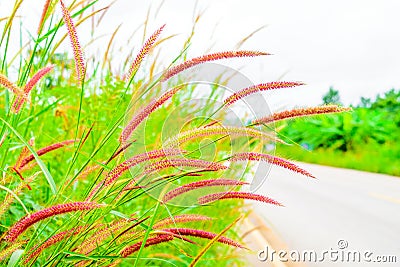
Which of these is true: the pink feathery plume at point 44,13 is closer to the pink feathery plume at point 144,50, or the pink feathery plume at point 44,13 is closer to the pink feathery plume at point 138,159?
the pink feathery plume at point 144,50

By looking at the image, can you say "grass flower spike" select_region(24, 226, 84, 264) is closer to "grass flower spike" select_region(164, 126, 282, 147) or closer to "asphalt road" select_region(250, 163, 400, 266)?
"grass flower spike" select_region(164, 126, 282, 147)

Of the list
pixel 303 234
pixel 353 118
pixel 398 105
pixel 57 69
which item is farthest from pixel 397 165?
pixel 398 105

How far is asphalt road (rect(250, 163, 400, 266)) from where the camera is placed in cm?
584

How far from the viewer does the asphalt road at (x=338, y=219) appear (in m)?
5.84

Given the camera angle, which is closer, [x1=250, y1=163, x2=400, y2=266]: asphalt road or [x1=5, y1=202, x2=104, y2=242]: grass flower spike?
[x1=5, y1=202, x2=104, y2=242]: grass flower spike

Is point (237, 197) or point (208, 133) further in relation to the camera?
point (237, 197)

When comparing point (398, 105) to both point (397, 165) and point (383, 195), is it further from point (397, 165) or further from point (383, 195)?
point (383, 195)

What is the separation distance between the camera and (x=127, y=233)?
161 centimetres

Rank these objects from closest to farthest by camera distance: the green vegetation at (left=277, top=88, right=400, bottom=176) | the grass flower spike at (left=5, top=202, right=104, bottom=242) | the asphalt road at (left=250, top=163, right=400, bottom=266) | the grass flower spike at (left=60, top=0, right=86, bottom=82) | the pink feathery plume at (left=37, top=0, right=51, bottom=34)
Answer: the grass flower spike at (left=5, top=202, right=104, bottom=242) → the grass flower spike at (left=60, top=0, right=86, bottom=82) → the pink feathery plume at (left=37, top=0, right=51, bottom=34) → the asphalt road at (left=250, top=163, right=400, bottom=266) → the green vegetation at (left=277, top=88, right=400, bottom=176)

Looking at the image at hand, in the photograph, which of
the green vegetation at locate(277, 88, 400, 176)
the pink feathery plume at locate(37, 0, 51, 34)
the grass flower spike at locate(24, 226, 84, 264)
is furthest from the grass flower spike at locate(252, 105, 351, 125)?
the green vegetation at locate(277, 88, 400, 176)

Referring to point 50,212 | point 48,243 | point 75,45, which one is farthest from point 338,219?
point 50,212

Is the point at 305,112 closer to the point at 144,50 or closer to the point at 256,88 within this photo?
the point at 256,88

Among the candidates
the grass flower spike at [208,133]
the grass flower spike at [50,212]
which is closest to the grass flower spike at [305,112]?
the grass flower spike at [208,133]

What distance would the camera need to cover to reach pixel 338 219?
26.1 ft
